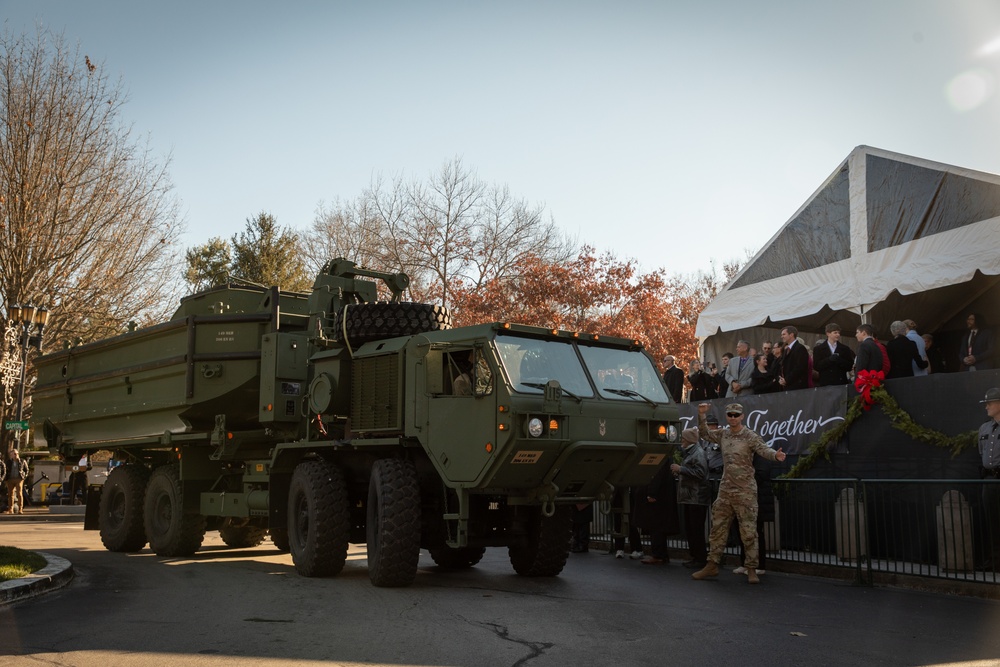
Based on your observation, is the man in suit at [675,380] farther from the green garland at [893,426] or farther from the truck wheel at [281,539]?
the truck wheel at [281,539]

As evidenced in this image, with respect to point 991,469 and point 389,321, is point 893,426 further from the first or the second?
point 389,321

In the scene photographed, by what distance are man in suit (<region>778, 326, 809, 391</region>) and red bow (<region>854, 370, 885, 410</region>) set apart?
1935 millimetres

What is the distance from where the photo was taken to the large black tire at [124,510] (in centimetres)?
1479

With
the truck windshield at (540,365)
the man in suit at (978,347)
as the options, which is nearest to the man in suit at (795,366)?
the man in suit at (978,347)

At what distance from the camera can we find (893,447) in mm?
12469

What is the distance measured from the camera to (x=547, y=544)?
36.7 ft

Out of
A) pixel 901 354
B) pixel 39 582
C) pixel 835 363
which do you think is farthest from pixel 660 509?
pixel 39 582

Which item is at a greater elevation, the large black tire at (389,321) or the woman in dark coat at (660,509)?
the large black tire at (389,321)

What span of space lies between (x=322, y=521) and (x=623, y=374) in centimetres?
380

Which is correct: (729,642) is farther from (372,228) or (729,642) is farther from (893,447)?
(372,228)

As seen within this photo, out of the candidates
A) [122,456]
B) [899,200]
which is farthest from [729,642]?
[122,456]

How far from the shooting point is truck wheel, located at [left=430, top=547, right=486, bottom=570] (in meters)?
12.2

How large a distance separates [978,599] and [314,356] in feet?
26.5

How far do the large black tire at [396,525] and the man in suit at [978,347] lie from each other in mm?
9000
